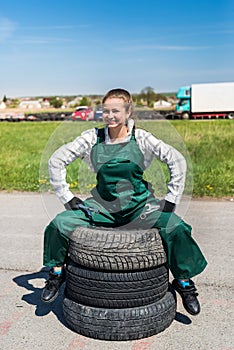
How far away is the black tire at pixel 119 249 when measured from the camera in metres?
3.45

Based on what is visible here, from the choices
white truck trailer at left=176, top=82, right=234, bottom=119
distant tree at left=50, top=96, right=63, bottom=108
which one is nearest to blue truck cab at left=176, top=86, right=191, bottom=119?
white truck trailer at left=176, top=82, right=234, bottom=119

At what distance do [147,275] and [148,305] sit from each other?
0.75 feet

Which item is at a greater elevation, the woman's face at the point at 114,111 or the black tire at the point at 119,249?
the woman's face at the point at 114,111

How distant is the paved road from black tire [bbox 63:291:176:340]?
0.15ft

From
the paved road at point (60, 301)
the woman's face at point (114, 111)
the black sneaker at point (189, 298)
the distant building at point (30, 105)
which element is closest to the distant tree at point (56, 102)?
the distant building at point (30, 105)

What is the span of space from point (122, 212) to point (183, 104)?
42.8 metres

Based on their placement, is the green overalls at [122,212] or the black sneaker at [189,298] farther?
the black sneaker at [189,298]

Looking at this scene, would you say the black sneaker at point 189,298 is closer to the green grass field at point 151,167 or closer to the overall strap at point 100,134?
the green grass field at point 151,167

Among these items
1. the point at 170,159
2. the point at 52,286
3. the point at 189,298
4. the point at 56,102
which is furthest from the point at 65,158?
the point at 56,102

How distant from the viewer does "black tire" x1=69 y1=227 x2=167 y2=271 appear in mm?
3447

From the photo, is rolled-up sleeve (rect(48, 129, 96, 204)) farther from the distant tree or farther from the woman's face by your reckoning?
the distant tree

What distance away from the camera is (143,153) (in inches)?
150

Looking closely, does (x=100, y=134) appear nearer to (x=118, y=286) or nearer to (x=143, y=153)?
(x=143, y=153)

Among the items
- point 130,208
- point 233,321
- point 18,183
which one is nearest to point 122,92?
point 130,208
